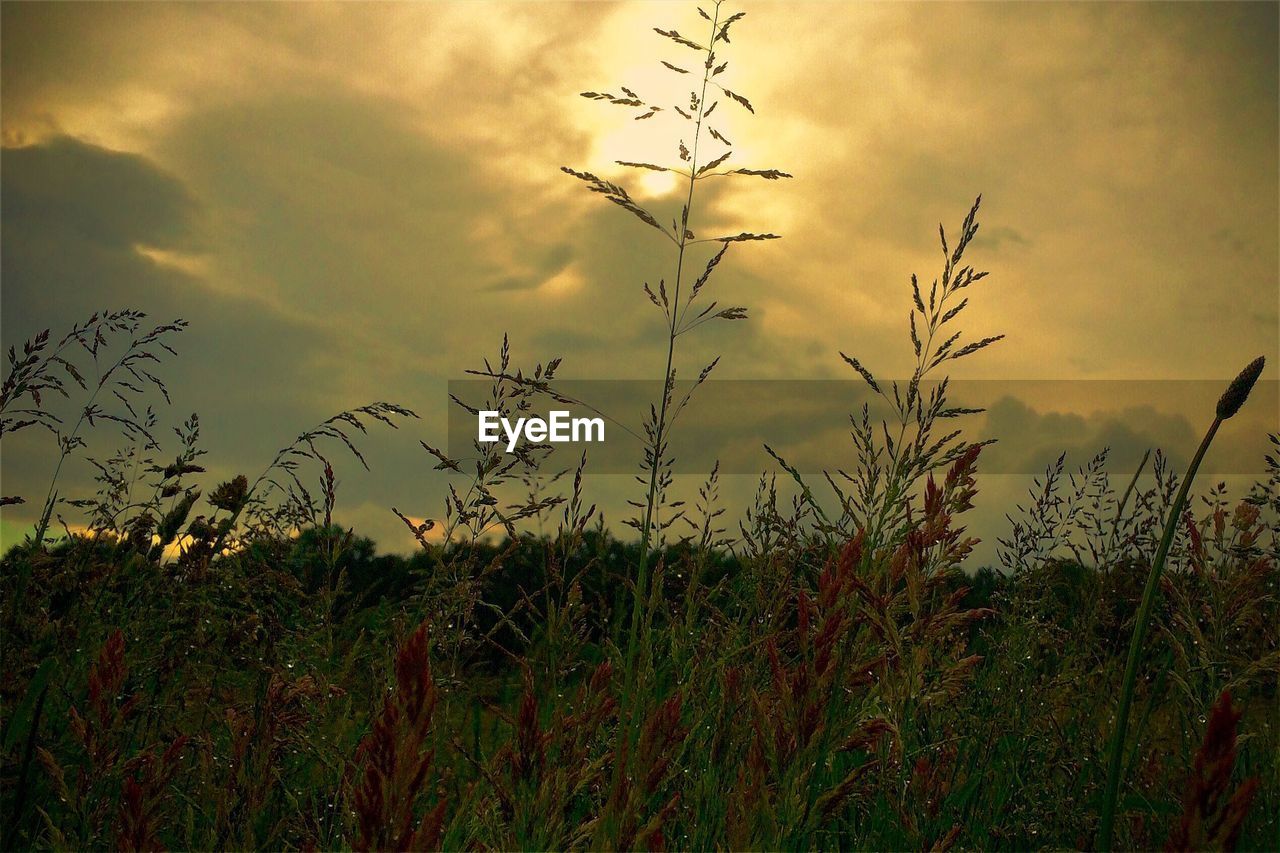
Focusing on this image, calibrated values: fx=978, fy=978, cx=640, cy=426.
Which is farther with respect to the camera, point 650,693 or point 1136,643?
point 650,693

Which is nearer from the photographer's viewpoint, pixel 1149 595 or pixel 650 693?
pixel 1149 595

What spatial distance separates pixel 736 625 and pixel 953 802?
92cm

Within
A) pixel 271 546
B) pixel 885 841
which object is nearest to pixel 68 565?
pixel 271 546

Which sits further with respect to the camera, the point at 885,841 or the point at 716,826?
the point at 885,841

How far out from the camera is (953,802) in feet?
10.7

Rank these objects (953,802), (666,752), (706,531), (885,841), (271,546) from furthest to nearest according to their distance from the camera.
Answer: (271,546) → (706,531) → (953,802) → (885,841) → (666,752)

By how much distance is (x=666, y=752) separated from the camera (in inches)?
65.3

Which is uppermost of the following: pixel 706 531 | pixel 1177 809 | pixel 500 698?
pixel 706 531

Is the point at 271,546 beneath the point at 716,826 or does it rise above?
above

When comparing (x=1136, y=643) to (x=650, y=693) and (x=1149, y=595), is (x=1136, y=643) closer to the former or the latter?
(x=1149, y=595)

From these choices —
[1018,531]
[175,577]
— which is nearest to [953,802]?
[1018,531]

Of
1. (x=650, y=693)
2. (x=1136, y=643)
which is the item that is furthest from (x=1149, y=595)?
(x=650, y=693)

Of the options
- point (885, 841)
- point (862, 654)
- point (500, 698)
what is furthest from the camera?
point (500, 698)

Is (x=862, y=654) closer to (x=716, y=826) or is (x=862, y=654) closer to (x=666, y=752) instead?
(x=716, y=826)
